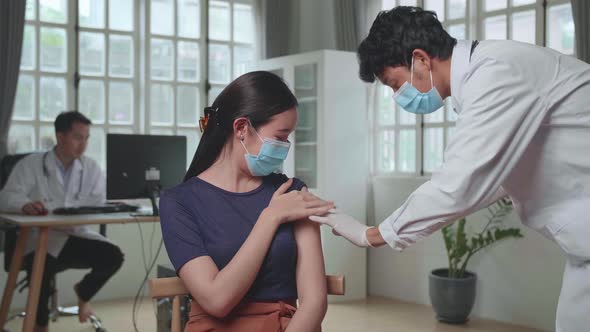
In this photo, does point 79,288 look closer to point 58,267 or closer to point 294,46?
point 58,267

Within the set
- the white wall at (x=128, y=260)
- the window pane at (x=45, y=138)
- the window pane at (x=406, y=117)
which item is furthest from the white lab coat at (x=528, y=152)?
the window pane at (x=45, y=138)

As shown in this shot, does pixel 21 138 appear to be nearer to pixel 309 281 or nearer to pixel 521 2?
pixel 521 2

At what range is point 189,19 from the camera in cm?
541

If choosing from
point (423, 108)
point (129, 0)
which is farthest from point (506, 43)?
point (129, 0)

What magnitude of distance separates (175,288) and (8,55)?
135 inches

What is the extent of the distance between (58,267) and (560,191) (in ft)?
10.2

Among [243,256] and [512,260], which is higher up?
[243,256]

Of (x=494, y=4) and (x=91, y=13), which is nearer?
(x=494, y=4)

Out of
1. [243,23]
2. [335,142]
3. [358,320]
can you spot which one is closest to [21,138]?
[243,23]

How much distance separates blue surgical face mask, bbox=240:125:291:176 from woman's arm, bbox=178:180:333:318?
177 millimetres

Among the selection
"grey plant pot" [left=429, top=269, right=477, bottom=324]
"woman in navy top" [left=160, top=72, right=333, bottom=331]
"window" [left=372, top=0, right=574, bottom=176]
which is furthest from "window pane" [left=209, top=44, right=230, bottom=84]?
"woman in navy top" [left=160, top=72, right=333, bottom=331]

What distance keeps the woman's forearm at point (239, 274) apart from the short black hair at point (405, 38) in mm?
542

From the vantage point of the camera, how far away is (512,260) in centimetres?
421

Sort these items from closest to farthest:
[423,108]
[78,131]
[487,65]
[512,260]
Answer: [487,65] < [423,108] < [78,131] < [512,260]
